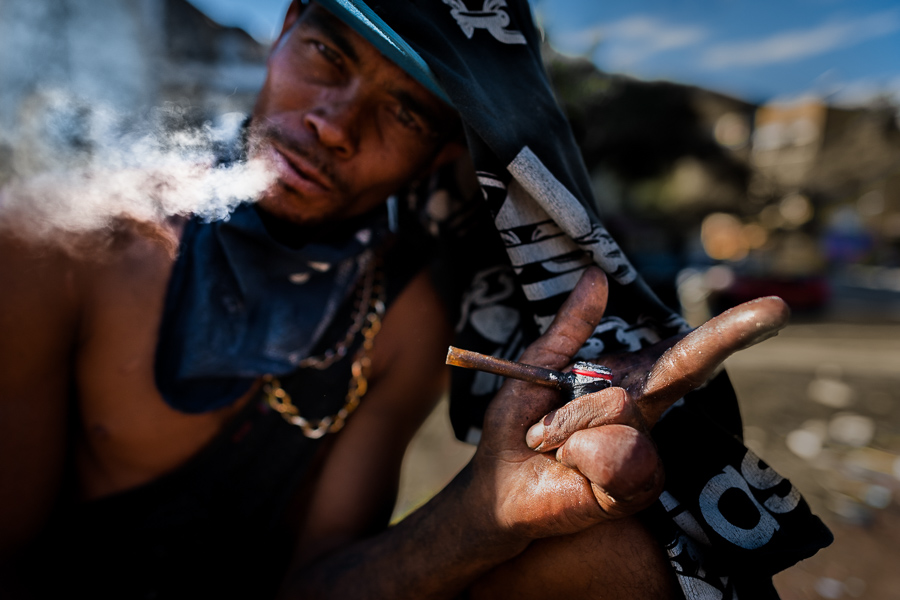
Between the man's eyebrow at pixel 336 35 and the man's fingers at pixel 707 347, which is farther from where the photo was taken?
the man's eyebrow at pixel 336 35

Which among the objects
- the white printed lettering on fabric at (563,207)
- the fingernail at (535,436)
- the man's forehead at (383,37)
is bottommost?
the fingernail at (535,436)

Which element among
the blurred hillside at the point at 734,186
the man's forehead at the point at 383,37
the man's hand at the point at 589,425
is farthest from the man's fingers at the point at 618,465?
the blurred hillside at the point at 734,186

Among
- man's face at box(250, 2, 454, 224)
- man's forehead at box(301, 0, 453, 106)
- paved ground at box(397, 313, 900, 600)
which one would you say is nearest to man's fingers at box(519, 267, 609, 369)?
man's forehead at box(301, 0, 453, 106)

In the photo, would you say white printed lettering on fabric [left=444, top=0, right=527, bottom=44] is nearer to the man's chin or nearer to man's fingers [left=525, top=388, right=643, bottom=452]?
the man's chin

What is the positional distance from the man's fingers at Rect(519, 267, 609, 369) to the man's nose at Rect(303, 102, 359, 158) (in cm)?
88

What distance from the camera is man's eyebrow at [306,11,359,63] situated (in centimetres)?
159

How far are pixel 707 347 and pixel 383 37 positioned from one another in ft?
3.79

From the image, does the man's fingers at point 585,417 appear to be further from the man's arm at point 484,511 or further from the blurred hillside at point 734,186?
the blurred hillside at point 734,186

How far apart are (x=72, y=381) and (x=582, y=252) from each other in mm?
1617

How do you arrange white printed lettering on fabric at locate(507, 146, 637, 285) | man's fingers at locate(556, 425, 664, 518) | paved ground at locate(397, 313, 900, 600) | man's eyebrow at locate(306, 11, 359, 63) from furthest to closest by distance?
1. paved ground at locate(397, 313, 900, 600)
2. man's eyebrow at locate(306, 11, 359, 63)
3. white printed lettering on fabric at locate(507, 146, 637, 285)
4. man's fingers at locate(556, 425, 664, 518)

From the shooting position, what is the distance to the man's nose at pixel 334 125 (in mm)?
1572

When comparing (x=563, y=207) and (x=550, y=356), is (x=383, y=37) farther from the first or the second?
(x=550, y=356)

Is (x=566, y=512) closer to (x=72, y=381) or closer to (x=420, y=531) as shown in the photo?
(x=420, y=531)

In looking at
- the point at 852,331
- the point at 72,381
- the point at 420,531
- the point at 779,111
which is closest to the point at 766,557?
the point at 420,531
